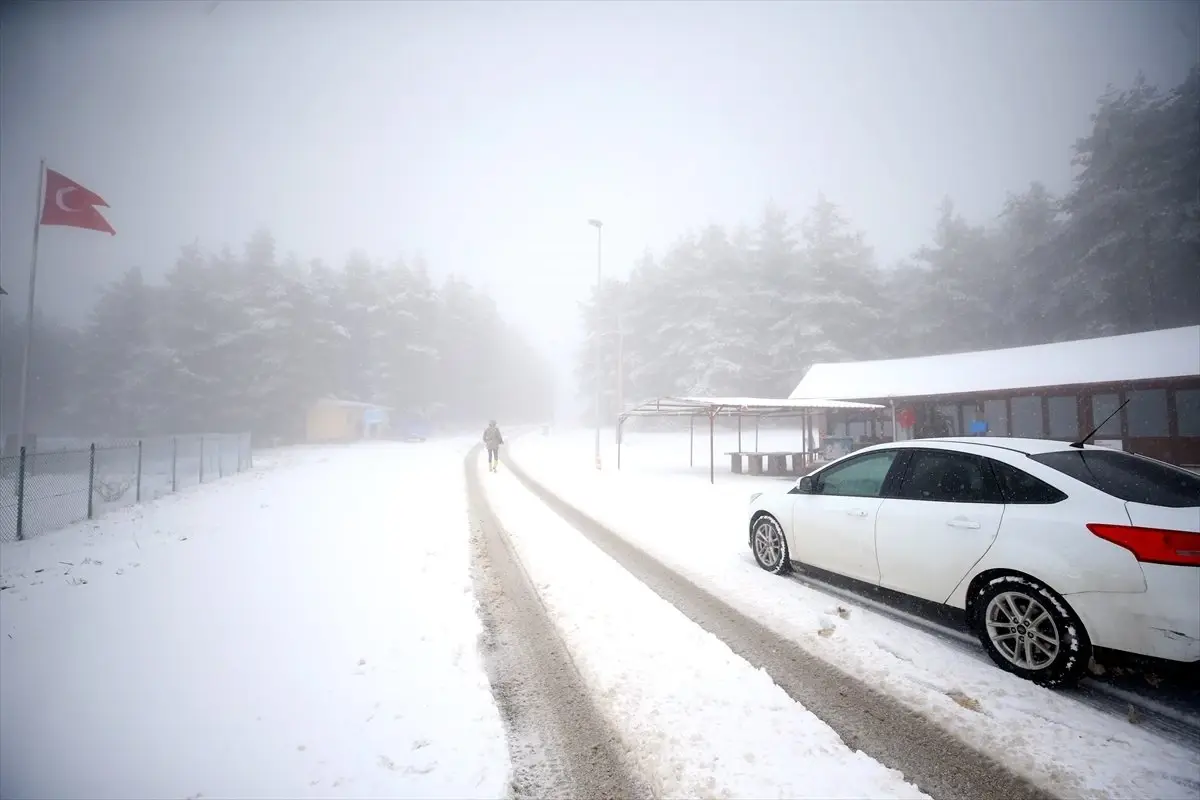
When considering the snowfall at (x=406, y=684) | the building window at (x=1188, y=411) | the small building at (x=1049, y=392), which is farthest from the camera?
the small building at (x=1049, y=392)

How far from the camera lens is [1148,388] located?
652 inches

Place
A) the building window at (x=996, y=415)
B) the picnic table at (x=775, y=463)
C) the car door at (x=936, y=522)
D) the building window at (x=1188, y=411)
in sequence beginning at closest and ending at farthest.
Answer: the car door at (x=936, y=522) → the building window at (x=1188, y=411) → the picnic table at (x=775, y=463) → the building window at (x=996, y=415)

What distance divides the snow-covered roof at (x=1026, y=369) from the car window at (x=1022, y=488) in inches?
744

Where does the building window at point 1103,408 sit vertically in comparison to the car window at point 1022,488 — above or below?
above

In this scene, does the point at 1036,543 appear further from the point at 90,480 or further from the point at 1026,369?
the point at 1026,369

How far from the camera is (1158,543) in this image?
304cm

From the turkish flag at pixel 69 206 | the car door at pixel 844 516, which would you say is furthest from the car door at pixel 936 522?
the turkish flag at pixel 69 206

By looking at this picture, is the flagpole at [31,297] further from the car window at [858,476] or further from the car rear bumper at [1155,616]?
the car rear bumper at [1155,616]

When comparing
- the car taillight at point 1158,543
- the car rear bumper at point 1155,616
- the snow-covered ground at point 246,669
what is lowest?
the snow-covered ground at point 246,669

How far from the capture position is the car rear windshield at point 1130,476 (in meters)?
3.37

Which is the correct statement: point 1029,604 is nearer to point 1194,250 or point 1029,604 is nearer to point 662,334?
point 1194,250

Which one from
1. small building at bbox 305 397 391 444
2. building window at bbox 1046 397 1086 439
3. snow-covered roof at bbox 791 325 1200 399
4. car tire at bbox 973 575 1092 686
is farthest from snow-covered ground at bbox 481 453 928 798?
small building at bbox 305 397 391 444

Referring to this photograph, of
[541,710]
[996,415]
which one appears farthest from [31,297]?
[996,415]

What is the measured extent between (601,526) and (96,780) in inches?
280
